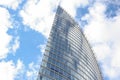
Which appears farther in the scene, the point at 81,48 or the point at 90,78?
the point at 81,48

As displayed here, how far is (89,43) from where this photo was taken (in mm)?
101000

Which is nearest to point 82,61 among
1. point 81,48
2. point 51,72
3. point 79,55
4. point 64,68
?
point 79,55

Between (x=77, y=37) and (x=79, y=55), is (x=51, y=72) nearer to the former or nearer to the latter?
(x=79, y=55)

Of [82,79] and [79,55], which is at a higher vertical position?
[79,55]

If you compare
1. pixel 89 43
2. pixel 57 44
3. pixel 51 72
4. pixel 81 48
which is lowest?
pixel 51 72

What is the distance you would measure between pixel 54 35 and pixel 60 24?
1127 cm

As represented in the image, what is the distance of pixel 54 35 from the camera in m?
72.4

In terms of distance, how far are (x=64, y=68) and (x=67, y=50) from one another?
30.7ft

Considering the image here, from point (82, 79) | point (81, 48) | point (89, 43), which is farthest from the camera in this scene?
point (89, 43)

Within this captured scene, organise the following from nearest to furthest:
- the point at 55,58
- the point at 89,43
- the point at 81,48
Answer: the point at 55,58 < the point at 81,48 < the point at 89,43

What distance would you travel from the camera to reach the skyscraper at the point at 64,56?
57.7 m

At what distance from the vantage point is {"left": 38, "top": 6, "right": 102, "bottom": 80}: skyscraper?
57.7 meters

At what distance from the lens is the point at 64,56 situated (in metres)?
66.8

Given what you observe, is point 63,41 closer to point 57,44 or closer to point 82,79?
point 57,44
